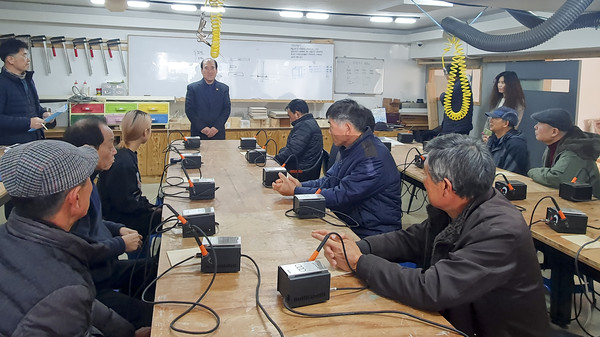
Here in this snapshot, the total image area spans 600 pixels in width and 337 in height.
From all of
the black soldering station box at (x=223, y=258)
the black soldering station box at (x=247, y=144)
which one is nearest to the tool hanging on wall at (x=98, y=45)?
the black soldering station box at (x=247, y=144)

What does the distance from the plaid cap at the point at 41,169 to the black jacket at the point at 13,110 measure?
3.10 metres

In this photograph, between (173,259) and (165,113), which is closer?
(173,259)

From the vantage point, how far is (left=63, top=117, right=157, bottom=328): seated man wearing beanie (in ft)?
6.36

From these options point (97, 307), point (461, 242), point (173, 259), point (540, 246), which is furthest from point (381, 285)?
point (540, 246)

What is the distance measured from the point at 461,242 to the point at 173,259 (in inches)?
38.5

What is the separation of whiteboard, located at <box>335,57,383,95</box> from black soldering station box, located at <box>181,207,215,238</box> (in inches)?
245

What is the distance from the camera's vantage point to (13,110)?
13.3 feet

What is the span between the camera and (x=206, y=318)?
134 cm

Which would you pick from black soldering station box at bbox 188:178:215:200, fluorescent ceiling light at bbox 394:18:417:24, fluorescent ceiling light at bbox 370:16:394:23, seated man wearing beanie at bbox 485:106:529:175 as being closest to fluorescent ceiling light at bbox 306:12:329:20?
fluorescent ceiling light at bbox 370:16:394:23

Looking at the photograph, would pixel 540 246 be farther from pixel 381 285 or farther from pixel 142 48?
pixel 142 48

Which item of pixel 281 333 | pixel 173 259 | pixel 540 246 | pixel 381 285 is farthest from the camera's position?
pixel 540 246

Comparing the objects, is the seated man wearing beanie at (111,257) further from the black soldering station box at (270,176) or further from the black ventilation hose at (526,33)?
the black ventilation hose at (526,33)

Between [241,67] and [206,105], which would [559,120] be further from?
[241,67]

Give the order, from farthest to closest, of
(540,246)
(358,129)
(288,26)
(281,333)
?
(288,26) → (358,129) → (540,246) → (281,333)
